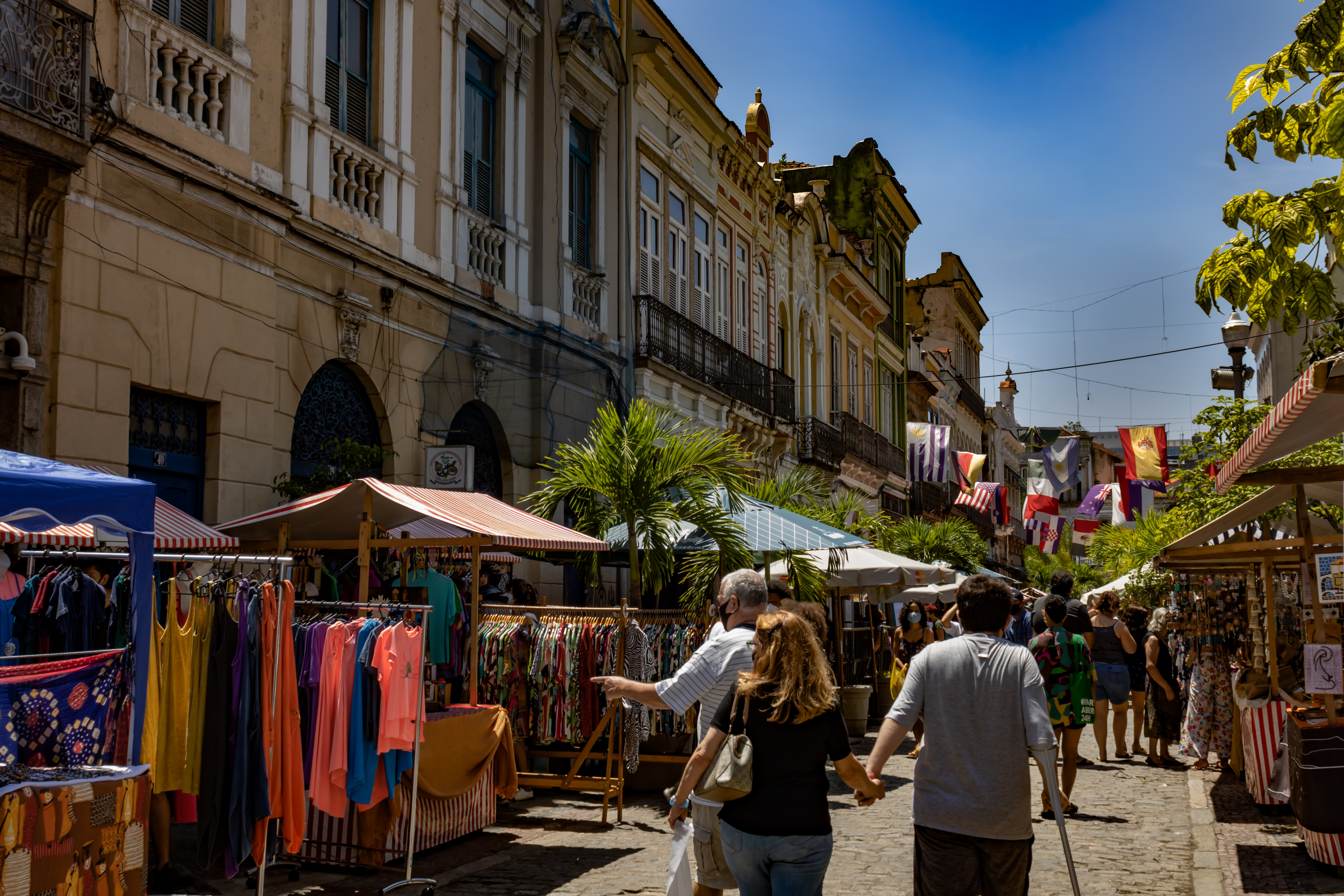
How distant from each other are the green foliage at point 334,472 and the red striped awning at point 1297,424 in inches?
287

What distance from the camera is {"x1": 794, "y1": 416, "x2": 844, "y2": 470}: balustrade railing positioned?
27562mm

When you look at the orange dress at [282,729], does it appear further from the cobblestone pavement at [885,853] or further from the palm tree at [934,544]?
the palm tree at [934,544]

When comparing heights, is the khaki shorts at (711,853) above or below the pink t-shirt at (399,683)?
below

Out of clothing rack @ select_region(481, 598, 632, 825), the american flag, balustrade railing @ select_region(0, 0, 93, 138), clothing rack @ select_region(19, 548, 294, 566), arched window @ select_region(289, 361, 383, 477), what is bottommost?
clothing rack @ select_region(481, 598, 632, 825)

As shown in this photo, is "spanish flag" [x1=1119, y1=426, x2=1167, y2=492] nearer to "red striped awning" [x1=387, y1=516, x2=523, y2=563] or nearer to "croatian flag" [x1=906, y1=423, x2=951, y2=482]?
"croatian flag" [x1=906, y1=423, x2=951, y2=482]

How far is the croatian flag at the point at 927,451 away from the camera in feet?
120

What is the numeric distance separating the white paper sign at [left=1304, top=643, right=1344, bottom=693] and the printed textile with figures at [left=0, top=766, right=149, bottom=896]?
617cm

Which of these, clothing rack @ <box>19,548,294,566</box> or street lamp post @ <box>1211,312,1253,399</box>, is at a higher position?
street lamp post @ <box>1211,312,1253,399</box>

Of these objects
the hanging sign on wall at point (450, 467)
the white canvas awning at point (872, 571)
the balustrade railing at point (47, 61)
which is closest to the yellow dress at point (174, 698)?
the balustrade railing at point (47, 61)

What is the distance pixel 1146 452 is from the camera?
3725 cm

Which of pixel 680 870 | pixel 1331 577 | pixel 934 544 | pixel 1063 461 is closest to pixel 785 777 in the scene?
pixel 680 870

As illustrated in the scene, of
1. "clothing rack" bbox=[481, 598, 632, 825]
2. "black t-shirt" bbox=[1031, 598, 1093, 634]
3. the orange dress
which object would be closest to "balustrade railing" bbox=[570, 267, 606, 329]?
"clothing rack" bbox=[481, 598, 632, 825]

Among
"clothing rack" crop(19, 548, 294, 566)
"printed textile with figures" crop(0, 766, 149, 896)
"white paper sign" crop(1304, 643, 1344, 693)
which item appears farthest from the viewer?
"white paper sign" crop(1304, 643, 1344, 693)

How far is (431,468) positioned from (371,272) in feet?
6.81
